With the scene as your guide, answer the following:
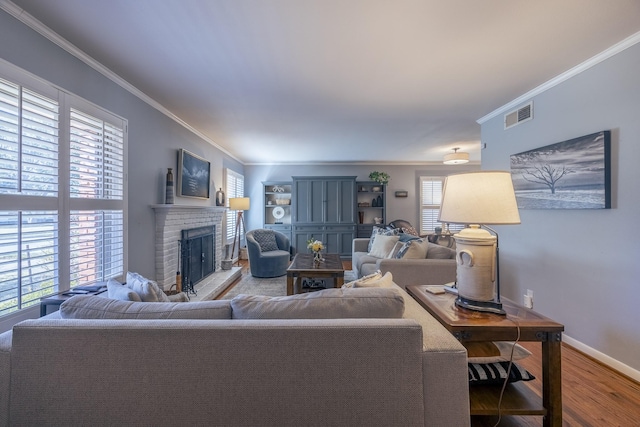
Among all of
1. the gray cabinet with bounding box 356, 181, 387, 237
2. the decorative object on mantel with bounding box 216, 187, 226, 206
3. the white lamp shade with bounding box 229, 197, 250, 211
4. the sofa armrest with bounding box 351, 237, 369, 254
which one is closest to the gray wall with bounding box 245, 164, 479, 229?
the gray cabinet with bounding box 356, 181, 387, 237

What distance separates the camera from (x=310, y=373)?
3.45ft

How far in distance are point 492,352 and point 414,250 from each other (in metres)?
1.81

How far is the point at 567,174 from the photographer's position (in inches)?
91.6

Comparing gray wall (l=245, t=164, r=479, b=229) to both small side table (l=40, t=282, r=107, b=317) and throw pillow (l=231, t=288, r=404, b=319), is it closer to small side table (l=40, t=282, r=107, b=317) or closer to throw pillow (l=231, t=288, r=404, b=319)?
small side table (l=40, t=282, r=107, b=317)

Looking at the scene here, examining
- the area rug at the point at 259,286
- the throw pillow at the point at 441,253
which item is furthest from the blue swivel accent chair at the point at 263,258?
the throw pillow at the point at 441,253

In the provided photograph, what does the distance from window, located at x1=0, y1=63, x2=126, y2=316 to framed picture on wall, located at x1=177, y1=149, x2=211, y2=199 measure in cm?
100

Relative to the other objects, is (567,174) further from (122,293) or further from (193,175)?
(193,175)

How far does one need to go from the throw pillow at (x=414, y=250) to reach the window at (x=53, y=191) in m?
3.03

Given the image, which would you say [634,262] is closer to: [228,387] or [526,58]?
[526,58]

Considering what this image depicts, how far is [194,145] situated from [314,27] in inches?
116

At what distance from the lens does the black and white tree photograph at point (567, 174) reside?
2.06 meters

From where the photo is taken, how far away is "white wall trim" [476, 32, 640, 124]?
6.25 feet

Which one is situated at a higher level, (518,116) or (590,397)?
(518,116)

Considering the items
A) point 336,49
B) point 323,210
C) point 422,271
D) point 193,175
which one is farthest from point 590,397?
point 323,210
